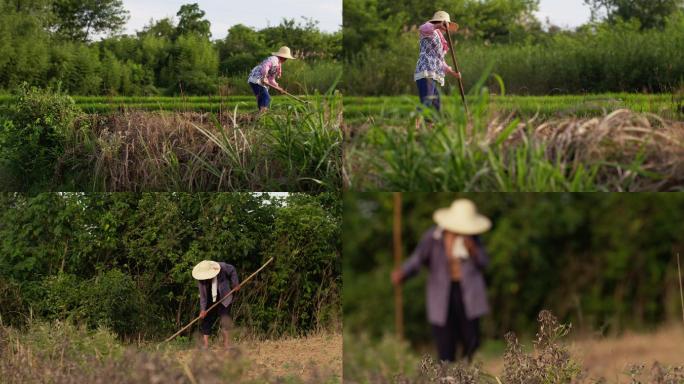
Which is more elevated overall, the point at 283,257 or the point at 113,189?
the point at 113,189

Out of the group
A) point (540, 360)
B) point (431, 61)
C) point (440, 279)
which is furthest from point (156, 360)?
point (431, 61)

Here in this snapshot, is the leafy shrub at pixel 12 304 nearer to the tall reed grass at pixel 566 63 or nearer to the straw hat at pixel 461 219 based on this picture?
the tall reed grass at pixel 566 63

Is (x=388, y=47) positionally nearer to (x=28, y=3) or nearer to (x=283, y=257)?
(x=283, y=257)

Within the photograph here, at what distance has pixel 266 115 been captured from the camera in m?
6.58

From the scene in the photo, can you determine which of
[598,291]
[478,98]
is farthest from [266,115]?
[598,291]

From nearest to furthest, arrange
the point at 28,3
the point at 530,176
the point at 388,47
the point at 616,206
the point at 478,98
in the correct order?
1. the point at 530,176
2. the point at 478,98
3. the point at 616,206
4. the point at 388,47
5. the point at 28,3

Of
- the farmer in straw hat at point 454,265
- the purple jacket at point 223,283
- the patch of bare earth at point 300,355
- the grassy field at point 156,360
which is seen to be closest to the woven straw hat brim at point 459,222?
the farmer in straw hat at point 454,265

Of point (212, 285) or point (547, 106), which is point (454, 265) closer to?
point (547, 106)

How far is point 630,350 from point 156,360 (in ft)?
12.3

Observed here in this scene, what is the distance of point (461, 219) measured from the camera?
521cm

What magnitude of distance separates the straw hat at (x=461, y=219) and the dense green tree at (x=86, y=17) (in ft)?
12.1

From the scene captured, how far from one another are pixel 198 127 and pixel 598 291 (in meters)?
3.38

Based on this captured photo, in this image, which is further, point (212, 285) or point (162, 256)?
point (162, 256)

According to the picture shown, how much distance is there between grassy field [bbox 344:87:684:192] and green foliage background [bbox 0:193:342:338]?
3115mm
